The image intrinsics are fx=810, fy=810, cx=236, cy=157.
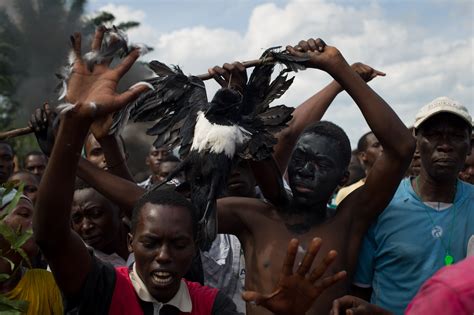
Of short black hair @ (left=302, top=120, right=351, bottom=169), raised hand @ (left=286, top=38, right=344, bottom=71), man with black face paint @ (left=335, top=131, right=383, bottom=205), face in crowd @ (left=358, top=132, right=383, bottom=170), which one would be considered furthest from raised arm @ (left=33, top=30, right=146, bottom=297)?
face in crowd @ (left=358, top=132, right=383, bottom=170)

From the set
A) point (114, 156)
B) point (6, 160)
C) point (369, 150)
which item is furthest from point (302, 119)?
point (369, 150)

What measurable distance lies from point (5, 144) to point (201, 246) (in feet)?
11.8

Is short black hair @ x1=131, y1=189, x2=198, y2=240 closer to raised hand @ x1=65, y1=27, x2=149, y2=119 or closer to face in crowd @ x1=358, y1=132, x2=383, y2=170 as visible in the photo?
raised hand @ x1=65, y1=27, x2=149, y2=119

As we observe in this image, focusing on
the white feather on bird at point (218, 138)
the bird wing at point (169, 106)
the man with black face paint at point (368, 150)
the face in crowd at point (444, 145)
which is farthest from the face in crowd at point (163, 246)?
the man with black face paint at point (368, 150)

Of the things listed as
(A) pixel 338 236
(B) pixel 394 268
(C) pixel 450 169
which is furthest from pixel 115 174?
(C) pixel 450 169

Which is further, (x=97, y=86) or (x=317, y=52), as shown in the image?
(x=317, y=52)

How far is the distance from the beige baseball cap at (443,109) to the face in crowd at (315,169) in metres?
0.50

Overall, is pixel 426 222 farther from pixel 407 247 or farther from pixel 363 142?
pixel 363 142

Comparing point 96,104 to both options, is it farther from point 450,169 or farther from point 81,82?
point 450,169

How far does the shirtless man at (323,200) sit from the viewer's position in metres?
3.29

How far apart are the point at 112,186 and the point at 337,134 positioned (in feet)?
3.29

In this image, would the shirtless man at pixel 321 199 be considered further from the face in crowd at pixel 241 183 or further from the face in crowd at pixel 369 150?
the face in crowd at pixel 369 150

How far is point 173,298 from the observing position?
3.02 m

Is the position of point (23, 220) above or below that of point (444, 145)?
below
